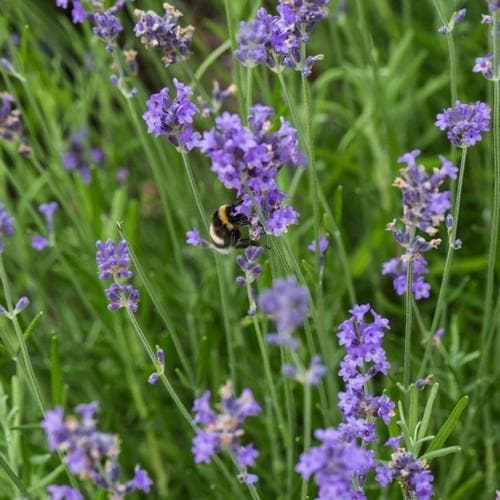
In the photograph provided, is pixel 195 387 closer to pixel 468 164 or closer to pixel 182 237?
A: pixel 182 237

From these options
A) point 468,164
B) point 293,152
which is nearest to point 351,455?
Result: point 293,152

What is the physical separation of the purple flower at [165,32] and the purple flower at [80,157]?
1.84 m

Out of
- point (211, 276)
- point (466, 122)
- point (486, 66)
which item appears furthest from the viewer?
point (211, 276)

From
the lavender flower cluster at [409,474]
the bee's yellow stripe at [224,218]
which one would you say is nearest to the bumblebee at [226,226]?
the bee's yellow stripe at [224,218]

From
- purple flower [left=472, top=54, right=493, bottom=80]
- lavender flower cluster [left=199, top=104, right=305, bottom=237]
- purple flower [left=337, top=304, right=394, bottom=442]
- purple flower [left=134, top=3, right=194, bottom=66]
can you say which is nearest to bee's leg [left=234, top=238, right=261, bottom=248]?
lavender flower cluster [left=199, top=104, right=305, bottom=237]

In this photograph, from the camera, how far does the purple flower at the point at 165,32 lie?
7.03 ft

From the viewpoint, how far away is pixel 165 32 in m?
2.18

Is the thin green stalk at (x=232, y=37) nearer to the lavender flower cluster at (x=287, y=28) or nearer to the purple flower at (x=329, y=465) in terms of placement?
the lavender flower cluster at (x=287, y=28)

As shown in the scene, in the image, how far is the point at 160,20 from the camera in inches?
86.0

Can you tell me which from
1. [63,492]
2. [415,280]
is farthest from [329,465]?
[415,280]

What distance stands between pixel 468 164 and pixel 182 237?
145 centimetres

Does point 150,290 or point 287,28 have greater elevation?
point 287,28

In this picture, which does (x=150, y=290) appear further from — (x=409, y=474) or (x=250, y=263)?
(x=409, y=474)

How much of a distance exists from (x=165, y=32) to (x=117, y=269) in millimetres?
677
